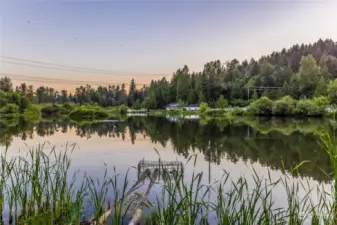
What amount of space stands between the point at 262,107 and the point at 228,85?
24934 millimetres

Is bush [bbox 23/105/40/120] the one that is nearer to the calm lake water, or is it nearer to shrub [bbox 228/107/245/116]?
shrub [bbox 228/107/245/116]

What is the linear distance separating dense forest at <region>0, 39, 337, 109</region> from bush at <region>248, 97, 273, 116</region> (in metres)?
10.7

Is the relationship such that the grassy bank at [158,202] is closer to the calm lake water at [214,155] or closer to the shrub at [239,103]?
the calm lake water at [214,155]

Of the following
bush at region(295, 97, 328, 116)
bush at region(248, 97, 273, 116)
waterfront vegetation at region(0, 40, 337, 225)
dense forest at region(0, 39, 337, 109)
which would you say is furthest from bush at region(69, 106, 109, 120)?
bush at region(295, 97, 328, 116)

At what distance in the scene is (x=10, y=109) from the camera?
132 ft

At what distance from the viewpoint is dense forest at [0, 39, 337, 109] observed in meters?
54.3

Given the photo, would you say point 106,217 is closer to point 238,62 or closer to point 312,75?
point 312,75

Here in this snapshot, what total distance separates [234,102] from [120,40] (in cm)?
3657

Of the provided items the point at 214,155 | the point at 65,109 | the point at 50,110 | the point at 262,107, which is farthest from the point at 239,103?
the point at 214,155

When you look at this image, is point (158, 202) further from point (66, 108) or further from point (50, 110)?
point (50, 110)

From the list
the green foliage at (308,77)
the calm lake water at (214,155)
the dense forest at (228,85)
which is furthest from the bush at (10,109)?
the green foliage at (308,77)

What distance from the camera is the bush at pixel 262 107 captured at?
4050cm

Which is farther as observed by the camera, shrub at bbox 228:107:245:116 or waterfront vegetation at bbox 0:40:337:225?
shrub at bbox 228:107:245:116

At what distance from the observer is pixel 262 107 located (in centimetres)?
4078
